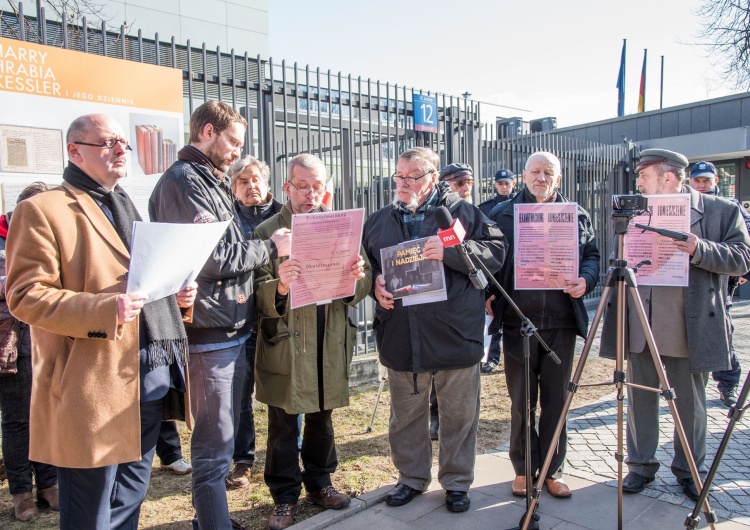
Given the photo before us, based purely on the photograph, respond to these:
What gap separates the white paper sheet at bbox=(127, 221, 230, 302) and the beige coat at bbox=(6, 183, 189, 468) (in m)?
0.15

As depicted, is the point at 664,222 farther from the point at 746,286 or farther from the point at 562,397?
the point at 746,286

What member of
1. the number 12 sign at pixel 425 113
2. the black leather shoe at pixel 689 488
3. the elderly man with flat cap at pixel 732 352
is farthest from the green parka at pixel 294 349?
the number 12 sign at pixel 425 113

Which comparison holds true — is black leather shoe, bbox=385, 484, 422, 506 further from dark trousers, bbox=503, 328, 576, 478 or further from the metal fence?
the metal fence

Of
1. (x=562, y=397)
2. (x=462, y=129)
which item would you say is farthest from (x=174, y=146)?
(x=462, y=129)

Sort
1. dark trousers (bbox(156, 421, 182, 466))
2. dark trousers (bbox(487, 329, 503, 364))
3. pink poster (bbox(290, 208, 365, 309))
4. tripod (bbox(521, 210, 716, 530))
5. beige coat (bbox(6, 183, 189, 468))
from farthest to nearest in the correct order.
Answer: dark trousers (bbox(487, 329, 503, 364)) → dark trousers (bbox(156, 421, 182, 466)) → pink poster (bbox(290, 208, 365, 309)) → tripod (bbox(521, 210, 716, 530)) → beige coat (bbox(6, 183, 189, 468))

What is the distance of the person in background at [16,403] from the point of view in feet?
12.3

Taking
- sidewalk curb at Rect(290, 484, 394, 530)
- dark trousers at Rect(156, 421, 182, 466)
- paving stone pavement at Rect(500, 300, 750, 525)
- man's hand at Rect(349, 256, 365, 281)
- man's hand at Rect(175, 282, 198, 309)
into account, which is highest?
man's hand at Rect(349, 256, 365, 281)

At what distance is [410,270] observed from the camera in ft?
12.1

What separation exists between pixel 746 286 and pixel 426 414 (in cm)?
1348

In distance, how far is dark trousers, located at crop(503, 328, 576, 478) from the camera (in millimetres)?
3912

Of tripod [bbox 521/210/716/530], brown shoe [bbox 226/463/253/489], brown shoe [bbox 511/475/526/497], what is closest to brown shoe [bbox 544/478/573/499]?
brown shoe [bbox 511/475/526/497]

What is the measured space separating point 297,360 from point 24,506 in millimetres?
2021

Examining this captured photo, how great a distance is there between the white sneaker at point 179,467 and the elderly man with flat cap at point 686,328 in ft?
10.2

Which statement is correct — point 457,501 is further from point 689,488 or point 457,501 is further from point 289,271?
point 289,271
